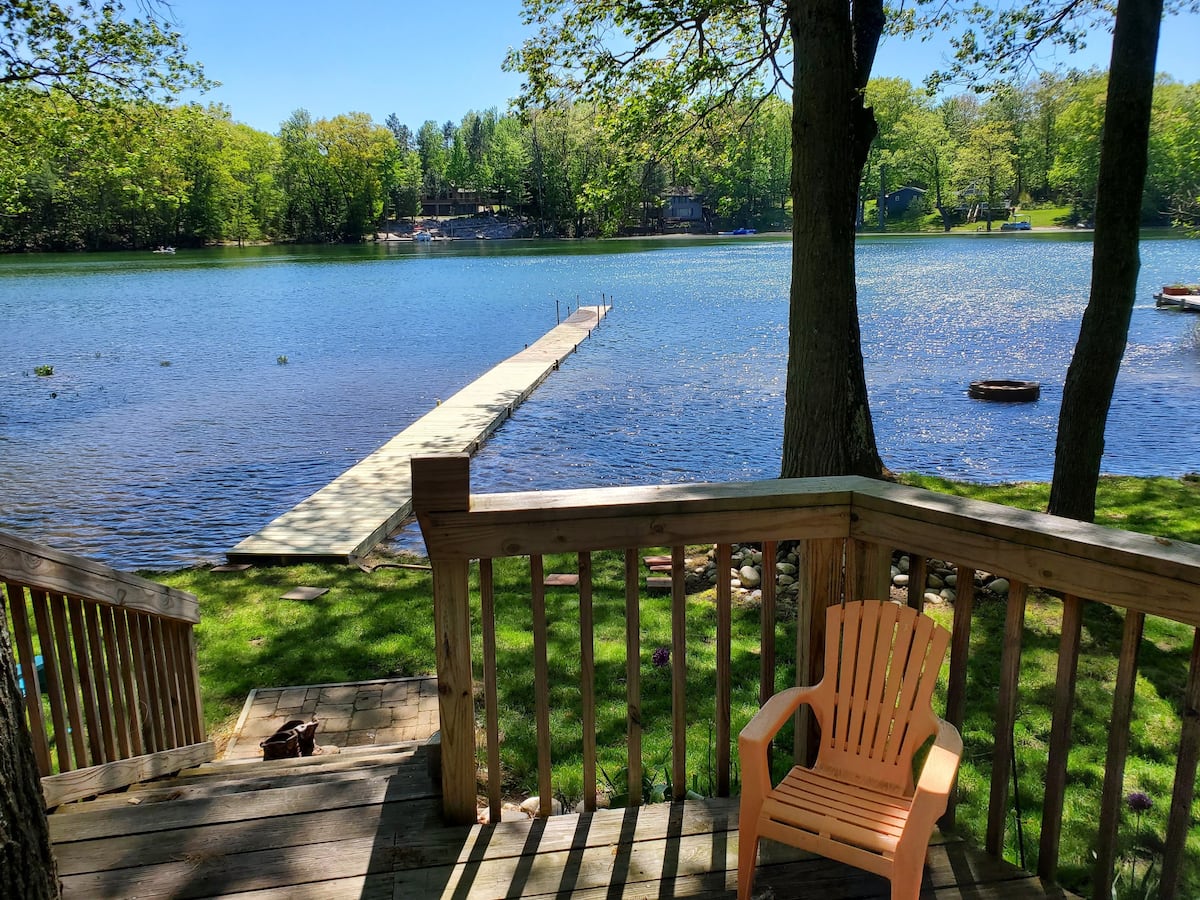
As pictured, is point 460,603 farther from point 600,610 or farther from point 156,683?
point 600,610

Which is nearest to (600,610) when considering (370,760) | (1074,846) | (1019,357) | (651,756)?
(651,756)

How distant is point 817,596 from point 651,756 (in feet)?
6.25

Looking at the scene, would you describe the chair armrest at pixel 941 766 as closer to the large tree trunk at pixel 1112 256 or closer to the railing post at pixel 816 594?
the railing post at pixel 816 594

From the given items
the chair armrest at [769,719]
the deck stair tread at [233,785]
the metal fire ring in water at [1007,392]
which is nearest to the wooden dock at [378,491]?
the deck stair tread at [233,785]

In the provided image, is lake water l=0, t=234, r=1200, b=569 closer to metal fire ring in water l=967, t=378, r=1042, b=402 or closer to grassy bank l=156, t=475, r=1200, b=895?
metal fire ring in water l=967, t=378, r=1042, b=402

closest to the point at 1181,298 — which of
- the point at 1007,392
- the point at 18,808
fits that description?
the point at 1007,392

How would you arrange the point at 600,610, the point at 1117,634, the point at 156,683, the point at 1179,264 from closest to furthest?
the point at 156,683 < the point at 1117,634 < the point at 600,610 < the point at 1179,264

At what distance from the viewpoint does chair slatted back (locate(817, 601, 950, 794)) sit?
2.38 metres

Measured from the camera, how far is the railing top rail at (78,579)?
2566mm

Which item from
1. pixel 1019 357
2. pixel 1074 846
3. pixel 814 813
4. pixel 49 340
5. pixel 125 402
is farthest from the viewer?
pixel 49 340

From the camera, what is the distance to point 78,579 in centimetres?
289

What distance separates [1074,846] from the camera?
3.32 m

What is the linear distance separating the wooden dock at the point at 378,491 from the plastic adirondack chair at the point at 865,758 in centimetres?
246

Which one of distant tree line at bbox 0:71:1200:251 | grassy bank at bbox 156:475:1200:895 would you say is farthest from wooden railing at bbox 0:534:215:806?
distant tree line at bbox 0:71:1200:251
